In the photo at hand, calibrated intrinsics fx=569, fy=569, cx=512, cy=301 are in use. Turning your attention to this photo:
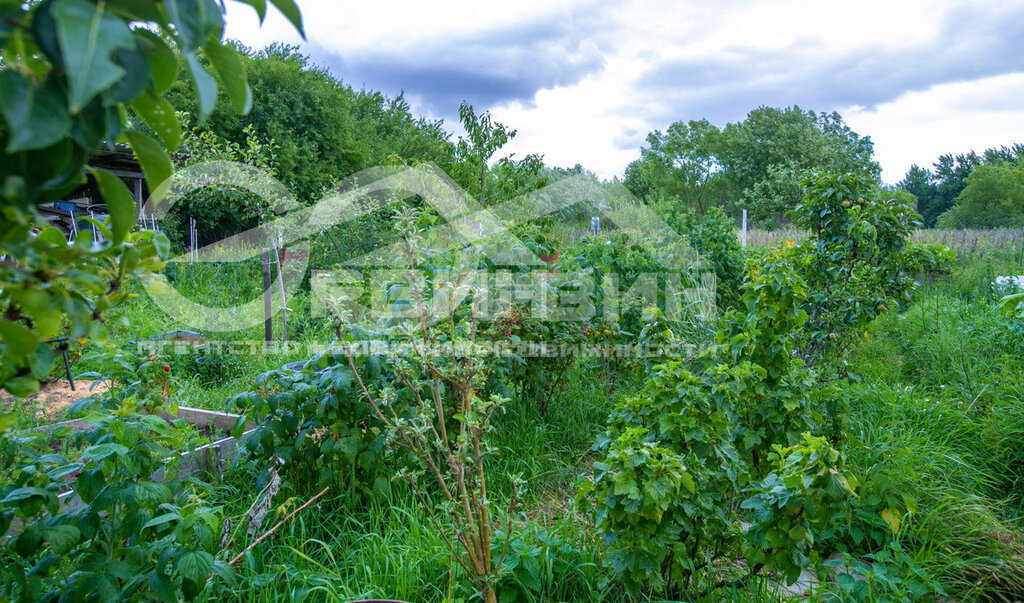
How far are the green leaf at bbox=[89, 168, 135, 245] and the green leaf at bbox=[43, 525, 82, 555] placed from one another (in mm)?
1013

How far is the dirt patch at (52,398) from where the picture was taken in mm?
3312

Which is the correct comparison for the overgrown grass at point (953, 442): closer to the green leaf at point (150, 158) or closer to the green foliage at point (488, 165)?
the green leaf at point (150, 158)

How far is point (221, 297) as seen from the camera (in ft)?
22.6

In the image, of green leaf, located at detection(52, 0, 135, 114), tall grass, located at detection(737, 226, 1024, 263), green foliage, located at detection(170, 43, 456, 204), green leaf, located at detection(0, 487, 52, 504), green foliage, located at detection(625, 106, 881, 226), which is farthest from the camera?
green foliage, located at detection(625, 106, 881, 226)

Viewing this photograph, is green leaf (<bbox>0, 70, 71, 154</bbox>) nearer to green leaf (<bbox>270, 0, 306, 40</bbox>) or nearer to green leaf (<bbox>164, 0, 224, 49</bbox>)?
green leaf (<bbox>164, 0, 224, 49</bbox>)

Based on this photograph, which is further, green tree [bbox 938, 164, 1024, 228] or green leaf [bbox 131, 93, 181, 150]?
green tree [bbox 938, 164, 1024, 228]

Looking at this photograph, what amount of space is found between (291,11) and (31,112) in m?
0.25

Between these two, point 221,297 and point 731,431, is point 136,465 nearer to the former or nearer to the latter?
point 731,431

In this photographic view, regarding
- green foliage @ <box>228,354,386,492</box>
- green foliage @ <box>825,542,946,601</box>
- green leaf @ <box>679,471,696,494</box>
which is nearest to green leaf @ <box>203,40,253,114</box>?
green leaf @ <box>679,471,696,494</box>

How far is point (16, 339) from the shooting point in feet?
1.64

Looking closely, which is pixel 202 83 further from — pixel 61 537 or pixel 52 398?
pixel 52 398

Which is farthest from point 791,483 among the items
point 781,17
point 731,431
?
point 781,17

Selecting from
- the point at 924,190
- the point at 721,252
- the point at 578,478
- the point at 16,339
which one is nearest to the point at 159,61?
the point at 16,339

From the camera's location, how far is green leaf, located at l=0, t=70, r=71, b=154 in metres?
0.38
